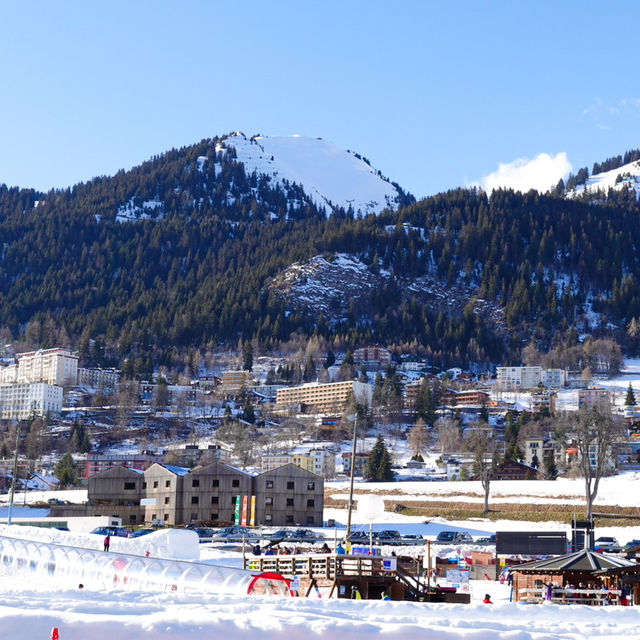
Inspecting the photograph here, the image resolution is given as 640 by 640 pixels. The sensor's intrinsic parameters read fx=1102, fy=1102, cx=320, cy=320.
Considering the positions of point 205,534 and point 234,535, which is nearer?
point 234,535

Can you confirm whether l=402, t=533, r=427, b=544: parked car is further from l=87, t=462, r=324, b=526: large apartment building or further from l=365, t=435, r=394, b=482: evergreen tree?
l=365, t=435, r=394, b=482: evergreen tree

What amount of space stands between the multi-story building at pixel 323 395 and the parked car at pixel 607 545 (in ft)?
401

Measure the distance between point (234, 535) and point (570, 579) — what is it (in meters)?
31.5

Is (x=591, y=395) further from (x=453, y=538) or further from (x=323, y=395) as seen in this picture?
(x=453, y=538)

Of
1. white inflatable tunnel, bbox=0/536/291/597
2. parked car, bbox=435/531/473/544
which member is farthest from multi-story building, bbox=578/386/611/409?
white inflatable tunnel, bbox=0/536/291/597

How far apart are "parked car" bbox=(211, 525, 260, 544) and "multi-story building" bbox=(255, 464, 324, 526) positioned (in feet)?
31.8

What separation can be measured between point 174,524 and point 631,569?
47064 millimetres

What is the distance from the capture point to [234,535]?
193ft

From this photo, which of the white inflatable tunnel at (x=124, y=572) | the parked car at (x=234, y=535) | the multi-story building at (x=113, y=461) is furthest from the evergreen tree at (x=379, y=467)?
the white inflatable tunnel at (x=124, y=572)

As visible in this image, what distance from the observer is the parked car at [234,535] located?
56.7 meters

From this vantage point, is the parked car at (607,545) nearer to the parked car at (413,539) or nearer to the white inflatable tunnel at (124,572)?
the parked car at (413,539)

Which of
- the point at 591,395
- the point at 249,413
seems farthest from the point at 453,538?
the point at 591,395

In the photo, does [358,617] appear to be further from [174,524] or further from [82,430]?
[82,430]

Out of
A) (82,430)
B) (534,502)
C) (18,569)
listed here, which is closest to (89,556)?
(18,569)
